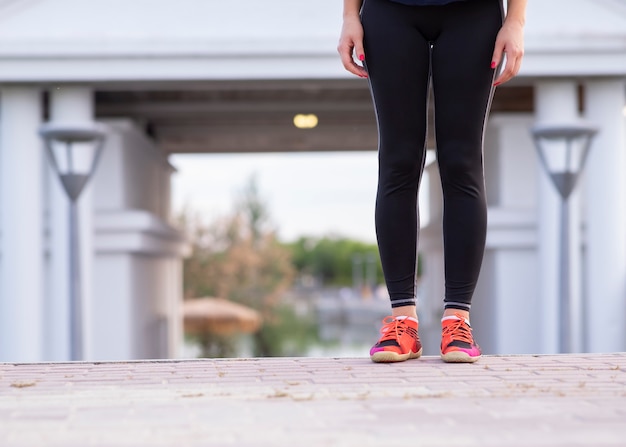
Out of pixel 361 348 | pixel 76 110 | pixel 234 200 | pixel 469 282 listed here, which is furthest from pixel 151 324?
pixel 234 200

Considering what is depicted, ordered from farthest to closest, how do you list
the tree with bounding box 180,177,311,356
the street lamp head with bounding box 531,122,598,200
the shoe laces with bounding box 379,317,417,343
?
the tree with bounding box 180,177,311,356 → the street lamp head with bounding box 531,122,598,200 → the shoe laces with bounding box 379,317,417,343

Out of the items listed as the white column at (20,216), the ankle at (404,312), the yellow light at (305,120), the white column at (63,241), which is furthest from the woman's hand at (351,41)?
the yellow light at (305,120)

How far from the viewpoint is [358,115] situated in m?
11.3

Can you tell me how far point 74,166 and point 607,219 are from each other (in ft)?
15.6

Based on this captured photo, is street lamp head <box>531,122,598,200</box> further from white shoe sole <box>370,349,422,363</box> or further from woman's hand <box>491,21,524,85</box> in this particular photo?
white shoe sole <box>370,349,422,363</box>

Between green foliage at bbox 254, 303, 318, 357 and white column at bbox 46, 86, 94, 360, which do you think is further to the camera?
green foliage at bbox 254, 303, 318, 357

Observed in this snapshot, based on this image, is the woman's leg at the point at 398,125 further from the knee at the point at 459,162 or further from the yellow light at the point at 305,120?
the yellow light at the point at 305,120

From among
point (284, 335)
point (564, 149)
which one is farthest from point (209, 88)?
point (284, 335)

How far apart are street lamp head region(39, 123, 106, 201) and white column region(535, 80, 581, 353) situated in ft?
13.3

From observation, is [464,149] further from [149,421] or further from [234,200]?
[234,200]

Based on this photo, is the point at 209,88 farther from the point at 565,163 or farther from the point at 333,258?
the point at 333,258

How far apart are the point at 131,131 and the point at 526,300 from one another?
14.2ft

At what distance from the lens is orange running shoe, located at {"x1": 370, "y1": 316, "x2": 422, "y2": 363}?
8.29 feet

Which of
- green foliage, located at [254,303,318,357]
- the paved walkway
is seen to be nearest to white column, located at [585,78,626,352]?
the paved walkway
